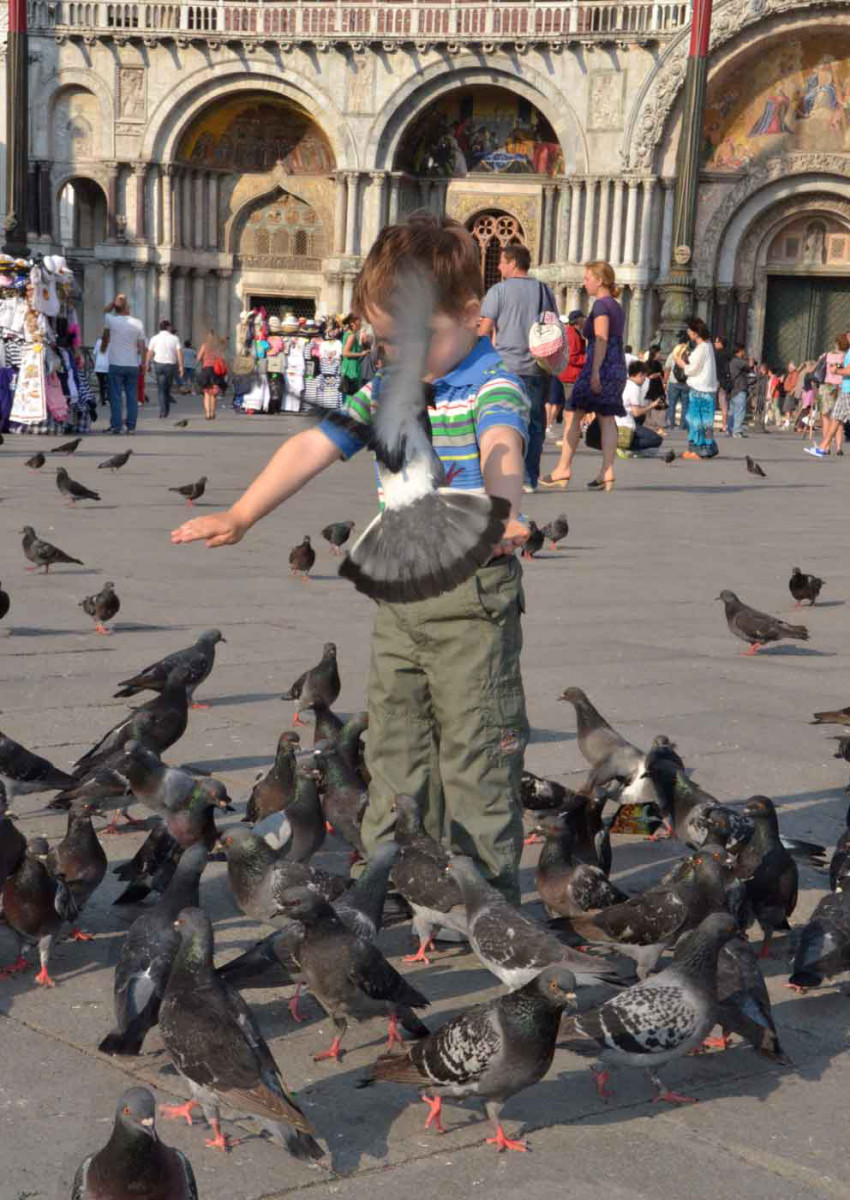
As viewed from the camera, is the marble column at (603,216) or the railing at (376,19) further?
the marble column at (603,216)

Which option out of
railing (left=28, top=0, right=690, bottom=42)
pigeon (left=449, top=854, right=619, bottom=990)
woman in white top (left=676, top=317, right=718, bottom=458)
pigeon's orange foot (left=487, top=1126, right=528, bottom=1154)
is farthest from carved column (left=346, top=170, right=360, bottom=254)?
pigeon's orange foot (left=487, top=1126, right=528, bottom=1154)

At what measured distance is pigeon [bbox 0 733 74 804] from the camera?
185 inches

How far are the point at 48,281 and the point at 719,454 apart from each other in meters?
8.37

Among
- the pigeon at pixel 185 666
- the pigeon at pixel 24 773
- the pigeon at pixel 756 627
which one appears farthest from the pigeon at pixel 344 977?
the pigeon at pixel 756 627

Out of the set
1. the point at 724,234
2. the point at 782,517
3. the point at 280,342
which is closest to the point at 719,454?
the point at 782,517

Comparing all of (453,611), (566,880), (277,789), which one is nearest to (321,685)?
(277,789)

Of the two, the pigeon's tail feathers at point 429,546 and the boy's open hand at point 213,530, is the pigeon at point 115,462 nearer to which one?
the boy's open hand at point 213,530

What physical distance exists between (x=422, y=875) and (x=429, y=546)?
934mm

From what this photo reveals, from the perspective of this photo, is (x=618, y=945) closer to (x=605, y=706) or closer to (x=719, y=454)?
(x=605, y=706)

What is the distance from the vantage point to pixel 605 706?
6.29 meters

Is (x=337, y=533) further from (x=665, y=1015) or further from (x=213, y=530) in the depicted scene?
(x=665, y=1015)

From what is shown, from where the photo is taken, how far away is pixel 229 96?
112 ft

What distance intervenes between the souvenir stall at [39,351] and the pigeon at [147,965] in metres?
14.3

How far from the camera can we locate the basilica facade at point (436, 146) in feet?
103
